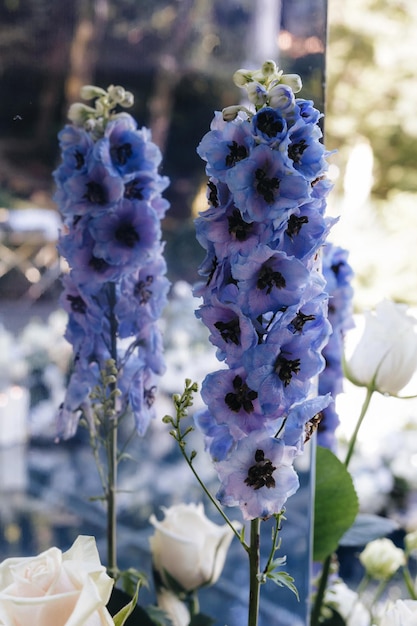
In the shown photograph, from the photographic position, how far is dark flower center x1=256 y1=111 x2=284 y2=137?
47cm

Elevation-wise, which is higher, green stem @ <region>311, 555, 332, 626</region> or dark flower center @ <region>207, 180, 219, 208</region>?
dark flower center @ <region>207, 180, 219, 208</region>

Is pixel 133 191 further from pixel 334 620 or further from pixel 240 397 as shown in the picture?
pixel 334 620

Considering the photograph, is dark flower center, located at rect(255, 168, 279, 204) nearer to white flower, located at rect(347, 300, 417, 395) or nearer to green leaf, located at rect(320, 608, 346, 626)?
white flower, located at rect(347, 300, 417, 395)

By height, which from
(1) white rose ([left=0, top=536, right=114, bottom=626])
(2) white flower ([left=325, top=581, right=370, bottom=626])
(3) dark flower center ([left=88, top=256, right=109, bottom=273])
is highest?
(3) dark flower center ([left=88, top=256, right=109, bottom=273])

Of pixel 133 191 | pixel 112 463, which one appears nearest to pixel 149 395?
pixel 112 463

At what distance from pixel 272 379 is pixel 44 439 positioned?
53 centimetres

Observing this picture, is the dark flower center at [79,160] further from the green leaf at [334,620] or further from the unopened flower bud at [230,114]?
the green leaf at [334,620]

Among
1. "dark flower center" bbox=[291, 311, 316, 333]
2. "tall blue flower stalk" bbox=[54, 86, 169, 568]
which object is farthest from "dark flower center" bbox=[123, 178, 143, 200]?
"dark flower center" bbox=[291, 311, 316, 333]

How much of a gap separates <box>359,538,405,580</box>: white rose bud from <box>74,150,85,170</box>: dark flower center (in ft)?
1.43

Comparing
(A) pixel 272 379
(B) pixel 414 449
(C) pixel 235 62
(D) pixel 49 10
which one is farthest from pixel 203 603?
(B) pixel 414 449

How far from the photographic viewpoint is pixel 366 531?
730 mm

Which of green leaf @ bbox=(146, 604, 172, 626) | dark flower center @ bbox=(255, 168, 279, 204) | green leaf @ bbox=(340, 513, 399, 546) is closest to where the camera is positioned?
dark flower center @ bbox=(255, 168, 279, 204)

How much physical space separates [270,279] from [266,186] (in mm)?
52

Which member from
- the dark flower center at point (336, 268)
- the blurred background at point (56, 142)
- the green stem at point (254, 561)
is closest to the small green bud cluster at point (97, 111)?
the blurred background at point (56, 142)
